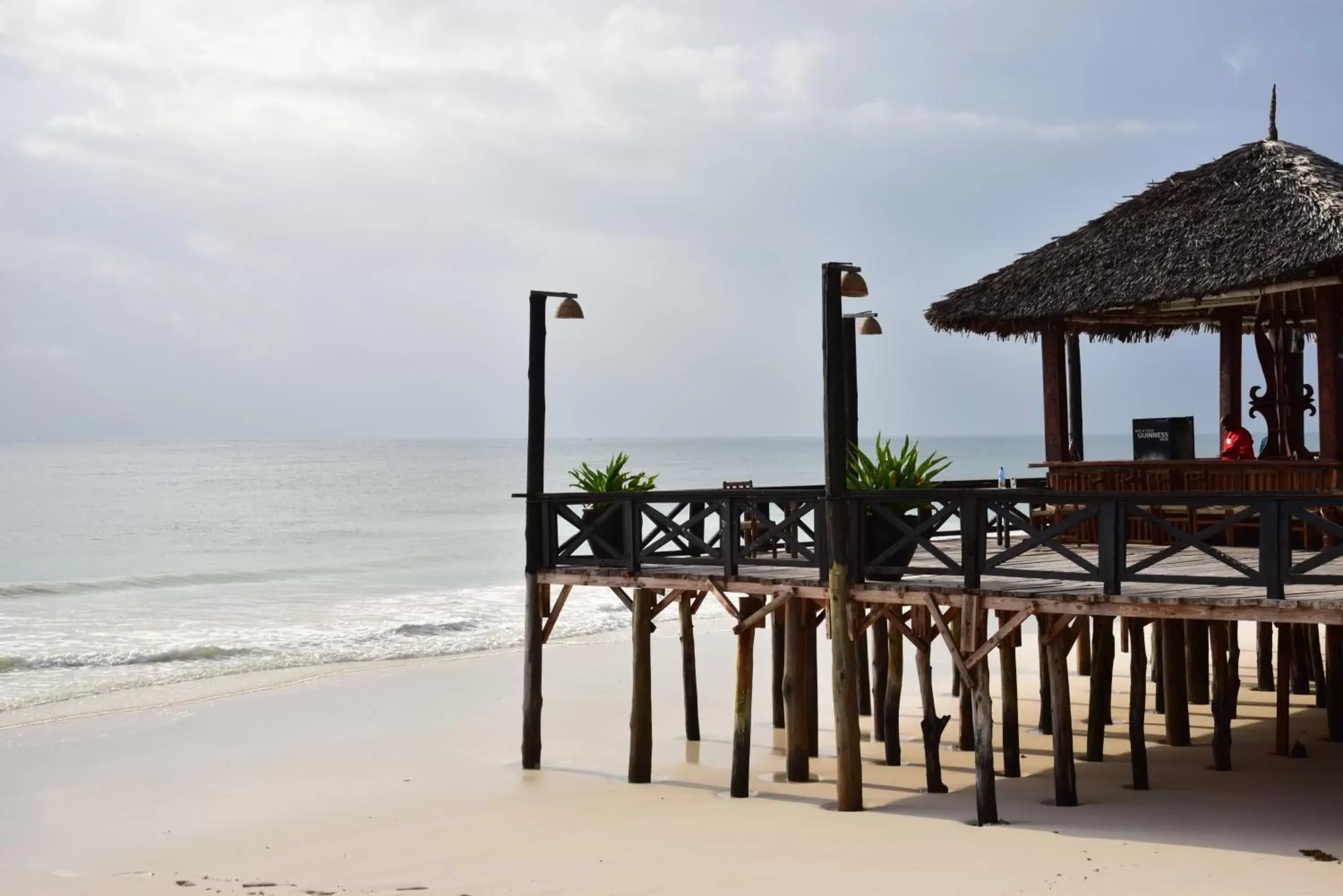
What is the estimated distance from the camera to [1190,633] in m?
15.6

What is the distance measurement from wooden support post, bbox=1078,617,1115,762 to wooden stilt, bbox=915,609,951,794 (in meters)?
1.40

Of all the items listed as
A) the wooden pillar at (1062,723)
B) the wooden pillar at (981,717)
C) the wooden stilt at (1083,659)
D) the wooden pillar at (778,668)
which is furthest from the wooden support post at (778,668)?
the wooden stilt at (1083,659)

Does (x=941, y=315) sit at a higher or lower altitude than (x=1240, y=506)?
higher

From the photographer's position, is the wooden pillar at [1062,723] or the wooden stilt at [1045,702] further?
the wooden stilt at [1045,702]

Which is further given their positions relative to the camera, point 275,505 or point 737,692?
point 275,505

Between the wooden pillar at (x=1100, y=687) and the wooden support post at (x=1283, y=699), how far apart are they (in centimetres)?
141

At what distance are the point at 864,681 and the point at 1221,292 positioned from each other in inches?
240

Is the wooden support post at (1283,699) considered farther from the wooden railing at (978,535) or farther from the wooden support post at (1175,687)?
the wooden railing at (978,535)

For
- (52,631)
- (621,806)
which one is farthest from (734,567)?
(52,631)

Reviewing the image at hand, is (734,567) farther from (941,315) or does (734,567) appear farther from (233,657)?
(233,657)

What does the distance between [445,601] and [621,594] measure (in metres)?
21.2

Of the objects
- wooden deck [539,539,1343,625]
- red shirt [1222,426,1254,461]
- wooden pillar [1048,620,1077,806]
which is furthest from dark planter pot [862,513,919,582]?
red shirt [1222,426,1254,461]

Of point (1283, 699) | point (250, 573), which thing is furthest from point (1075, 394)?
point (250, 573)

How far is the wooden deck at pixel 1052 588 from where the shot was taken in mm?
9008
